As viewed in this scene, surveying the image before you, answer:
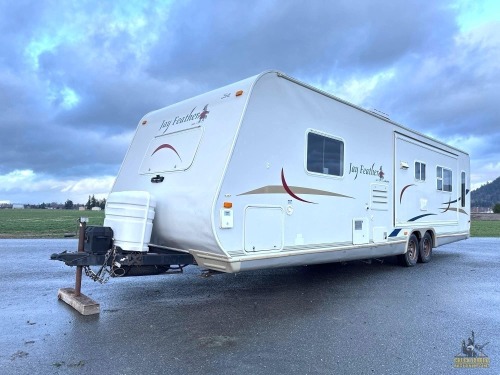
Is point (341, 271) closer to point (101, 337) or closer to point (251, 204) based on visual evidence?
point (251, 204)

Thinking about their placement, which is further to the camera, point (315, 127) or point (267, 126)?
point (315, 127)

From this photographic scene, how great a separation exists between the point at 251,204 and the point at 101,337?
2440 mm

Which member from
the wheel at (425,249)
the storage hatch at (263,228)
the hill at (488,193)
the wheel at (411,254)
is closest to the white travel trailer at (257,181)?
the storage hatch at (263,228)

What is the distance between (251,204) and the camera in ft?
18.3

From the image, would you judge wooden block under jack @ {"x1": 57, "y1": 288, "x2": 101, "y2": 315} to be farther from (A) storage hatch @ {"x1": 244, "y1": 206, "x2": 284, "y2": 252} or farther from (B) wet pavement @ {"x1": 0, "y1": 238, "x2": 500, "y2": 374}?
(A) storage hatch @ {"x1": 244, "y1": 206, "x2": 284, "y2": 252}

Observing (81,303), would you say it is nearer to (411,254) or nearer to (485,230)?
(411,254)

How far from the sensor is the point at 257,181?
5.68 metres

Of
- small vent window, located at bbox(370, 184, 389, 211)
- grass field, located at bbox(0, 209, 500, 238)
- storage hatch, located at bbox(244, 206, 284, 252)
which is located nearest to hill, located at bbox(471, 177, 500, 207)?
grass field, located at bbox(0, 209, 500, 238)

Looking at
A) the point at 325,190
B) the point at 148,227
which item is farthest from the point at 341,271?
the point at 148,227

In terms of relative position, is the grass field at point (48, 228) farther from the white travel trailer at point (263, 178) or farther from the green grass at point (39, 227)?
the white travel trailer at point (263, 178)

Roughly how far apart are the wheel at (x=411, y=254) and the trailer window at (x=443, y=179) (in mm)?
1852

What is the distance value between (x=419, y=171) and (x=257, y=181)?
18.9 feet

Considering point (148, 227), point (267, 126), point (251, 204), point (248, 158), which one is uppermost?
point (267, 126)

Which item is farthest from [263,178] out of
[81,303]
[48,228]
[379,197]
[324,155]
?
[48,228]
